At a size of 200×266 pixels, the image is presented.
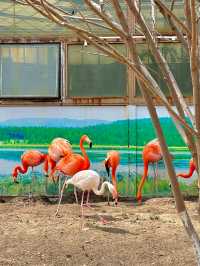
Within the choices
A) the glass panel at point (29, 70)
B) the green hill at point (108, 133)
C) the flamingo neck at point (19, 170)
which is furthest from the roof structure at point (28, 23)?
the flamingo neck at point (19, 170)

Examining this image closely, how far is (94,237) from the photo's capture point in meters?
7.41

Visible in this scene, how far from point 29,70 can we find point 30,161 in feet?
5.74

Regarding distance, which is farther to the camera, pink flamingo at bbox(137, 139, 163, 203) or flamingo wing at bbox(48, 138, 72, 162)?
flamingo wing at bbox(48, 138, 72, 162)

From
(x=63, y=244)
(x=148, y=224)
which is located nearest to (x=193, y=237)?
(x=63, y=244)

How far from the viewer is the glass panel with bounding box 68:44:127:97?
10461 millimetres

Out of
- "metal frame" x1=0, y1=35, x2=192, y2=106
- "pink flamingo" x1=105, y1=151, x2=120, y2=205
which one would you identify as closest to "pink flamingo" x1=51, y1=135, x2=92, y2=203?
"pink flamingo" x1=105, y1=151, x2=120, y2=205

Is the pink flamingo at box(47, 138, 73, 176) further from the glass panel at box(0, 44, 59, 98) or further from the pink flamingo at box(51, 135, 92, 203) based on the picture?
the glass panel at box(0, 44, 59, 98)

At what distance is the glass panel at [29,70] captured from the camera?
1060 centimetres

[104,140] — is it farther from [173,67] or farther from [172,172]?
[172,172]

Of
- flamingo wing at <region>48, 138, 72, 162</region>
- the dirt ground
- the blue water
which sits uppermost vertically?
flamingo wing at <region>48, 138, 72, 162</region>

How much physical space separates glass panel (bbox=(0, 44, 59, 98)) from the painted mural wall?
35 centimetres

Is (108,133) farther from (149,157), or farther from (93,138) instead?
(149,157)

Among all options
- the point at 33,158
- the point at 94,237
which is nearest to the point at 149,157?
the point at 33,158

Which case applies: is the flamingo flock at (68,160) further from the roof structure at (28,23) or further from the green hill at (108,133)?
the roof structure at (28,23)
